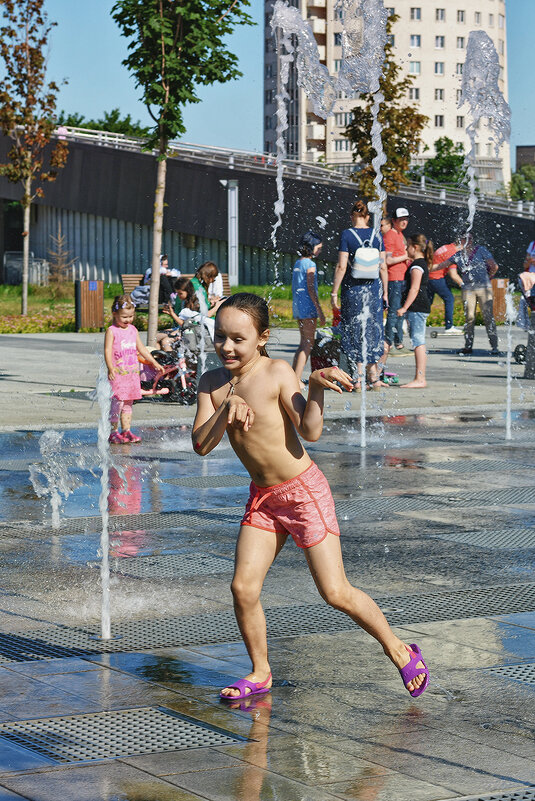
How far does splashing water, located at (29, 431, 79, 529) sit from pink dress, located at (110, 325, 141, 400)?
70cm

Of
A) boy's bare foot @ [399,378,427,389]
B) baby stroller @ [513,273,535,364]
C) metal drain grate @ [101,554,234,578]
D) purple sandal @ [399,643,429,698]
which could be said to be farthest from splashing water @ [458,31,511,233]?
purple sandal @ [399,643,429,698]

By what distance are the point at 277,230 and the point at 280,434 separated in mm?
45375

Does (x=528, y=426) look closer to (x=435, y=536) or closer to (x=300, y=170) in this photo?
(x=435, y=536)

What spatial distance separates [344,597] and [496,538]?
325 centimetres

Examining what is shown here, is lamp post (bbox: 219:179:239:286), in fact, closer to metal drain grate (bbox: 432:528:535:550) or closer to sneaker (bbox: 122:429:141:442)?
sneaker (bbox: 122:429:141:442)

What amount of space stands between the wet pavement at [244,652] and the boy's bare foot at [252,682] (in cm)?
5

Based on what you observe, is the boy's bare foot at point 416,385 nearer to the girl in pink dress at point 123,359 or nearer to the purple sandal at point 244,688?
the girl in pink dress at point 123,359

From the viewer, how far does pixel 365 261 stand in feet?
47.7

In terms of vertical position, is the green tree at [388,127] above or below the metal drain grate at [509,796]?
above

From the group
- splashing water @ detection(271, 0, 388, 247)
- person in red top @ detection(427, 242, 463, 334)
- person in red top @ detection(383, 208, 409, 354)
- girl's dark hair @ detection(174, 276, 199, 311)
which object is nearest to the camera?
girl's dark hair @ detection(174, 276, 199, 311)

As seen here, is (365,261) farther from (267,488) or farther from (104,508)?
(267,488)

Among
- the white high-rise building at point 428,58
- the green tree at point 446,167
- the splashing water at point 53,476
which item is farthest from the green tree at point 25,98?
the white high-rise building at point 428,58

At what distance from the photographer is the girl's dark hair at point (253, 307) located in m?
4.65

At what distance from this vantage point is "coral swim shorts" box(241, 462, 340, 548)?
186 inches
